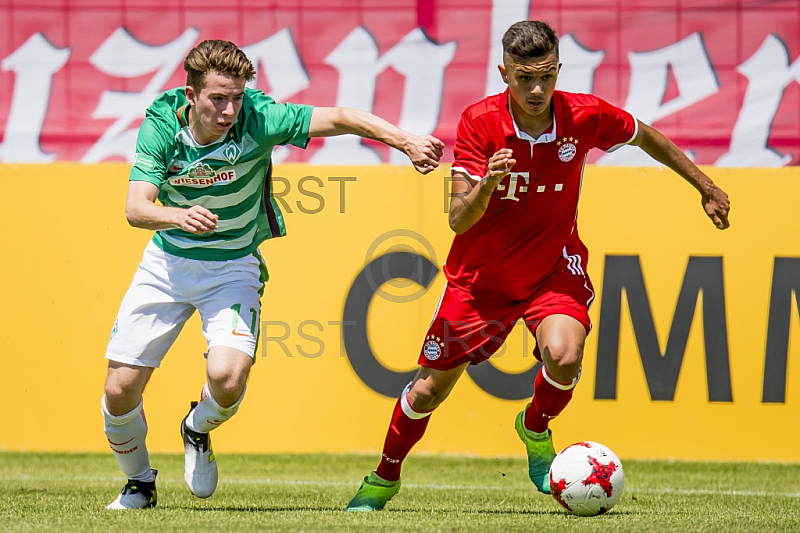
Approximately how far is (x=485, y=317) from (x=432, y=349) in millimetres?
300

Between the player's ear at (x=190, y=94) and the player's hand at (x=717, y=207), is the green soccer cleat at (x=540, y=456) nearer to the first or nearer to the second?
the player's hand at (x=717, y=207)

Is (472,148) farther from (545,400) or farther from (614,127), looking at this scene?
(545,400)

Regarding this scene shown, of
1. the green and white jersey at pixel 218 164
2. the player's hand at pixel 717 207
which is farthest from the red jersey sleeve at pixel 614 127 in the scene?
the green and white jersey at pixel 218 164

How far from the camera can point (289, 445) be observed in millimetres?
7355

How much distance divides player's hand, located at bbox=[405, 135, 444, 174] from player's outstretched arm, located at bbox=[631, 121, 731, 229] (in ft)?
3.98

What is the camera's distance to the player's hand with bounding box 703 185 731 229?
5.39 meters

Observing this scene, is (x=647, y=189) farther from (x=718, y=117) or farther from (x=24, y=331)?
(x=24, y=331)

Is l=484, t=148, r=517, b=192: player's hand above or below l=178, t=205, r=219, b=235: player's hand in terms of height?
above

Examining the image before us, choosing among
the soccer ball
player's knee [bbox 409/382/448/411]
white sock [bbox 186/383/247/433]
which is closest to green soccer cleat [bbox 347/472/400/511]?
player's knee [bbox 409/382/448/411]

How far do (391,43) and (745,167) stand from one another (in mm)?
2577

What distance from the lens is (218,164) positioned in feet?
16.5

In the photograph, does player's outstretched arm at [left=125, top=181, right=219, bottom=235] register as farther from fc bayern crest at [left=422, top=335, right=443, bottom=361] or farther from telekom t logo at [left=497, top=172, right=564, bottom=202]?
telekom t logo at [left=497, top=172, right=564, bottom=202]

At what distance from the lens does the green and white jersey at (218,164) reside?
496 cm

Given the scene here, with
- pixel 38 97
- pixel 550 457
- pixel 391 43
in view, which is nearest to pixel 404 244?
pixel 391 43
